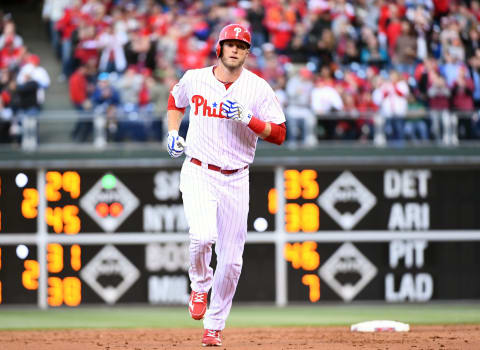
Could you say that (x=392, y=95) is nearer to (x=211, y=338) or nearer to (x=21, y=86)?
(x=21, y=86)

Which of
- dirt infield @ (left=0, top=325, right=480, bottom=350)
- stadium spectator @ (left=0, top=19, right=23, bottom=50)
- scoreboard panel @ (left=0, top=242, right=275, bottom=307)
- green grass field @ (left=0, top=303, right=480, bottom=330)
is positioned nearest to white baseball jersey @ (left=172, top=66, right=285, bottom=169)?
dirt infield @ (left=0, top=325, right=480, bottom=350)

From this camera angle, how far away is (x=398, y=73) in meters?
16.2

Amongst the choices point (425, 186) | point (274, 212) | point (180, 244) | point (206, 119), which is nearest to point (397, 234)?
point (425, 186)

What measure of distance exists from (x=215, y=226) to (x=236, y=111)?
89cm

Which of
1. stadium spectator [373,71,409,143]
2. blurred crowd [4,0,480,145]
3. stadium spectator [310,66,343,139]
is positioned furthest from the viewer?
stadium spectator [373,71,409,143]

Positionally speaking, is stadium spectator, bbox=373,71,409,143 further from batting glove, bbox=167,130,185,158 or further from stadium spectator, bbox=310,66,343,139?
batting glove, bbox=167,130,185,158

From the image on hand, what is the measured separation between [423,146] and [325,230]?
66.0 inches

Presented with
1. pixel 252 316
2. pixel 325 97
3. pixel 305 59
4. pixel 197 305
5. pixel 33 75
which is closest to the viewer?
pixel 197 305

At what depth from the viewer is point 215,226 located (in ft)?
27.4

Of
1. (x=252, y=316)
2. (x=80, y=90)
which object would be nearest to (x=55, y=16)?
(x=80, y=90)

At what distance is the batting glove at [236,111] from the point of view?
817 cm

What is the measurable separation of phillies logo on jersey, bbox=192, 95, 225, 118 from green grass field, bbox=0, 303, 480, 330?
4.28 metres

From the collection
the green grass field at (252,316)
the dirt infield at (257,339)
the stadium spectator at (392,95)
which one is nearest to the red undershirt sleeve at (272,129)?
the dirt infield at (257,339)

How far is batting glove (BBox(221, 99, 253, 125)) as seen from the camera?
817 cm
